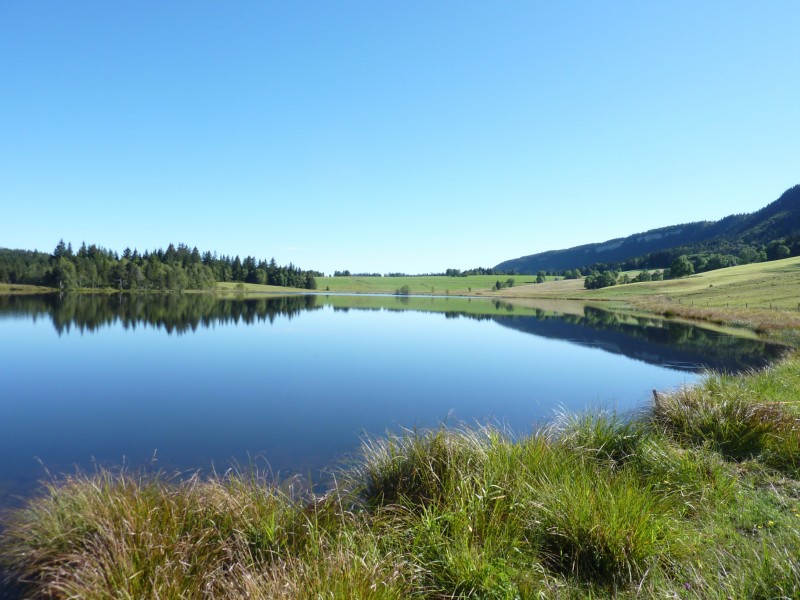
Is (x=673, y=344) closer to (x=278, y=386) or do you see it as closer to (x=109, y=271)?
(x=278, y=386)

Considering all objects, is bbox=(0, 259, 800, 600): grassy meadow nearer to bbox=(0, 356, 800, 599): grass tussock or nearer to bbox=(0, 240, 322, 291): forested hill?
bbox=(0, 356, 800, 599): grass tussock

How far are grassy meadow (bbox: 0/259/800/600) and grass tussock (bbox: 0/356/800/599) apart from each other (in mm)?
24

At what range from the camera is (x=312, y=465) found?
9789 mm

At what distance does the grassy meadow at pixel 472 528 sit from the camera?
159 inches

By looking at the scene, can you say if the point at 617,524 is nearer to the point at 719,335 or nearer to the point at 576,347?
the point at 576,347

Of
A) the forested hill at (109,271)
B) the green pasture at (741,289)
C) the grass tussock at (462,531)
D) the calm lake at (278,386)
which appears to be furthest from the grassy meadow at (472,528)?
the forested hill at (109,271)

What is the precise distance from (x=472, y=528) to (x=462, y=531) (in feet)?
0.40

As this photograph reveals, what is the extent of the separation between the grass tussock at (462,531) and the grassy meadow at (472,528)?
0.02m

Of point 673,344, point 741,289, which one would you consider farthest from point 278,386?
point 741,289

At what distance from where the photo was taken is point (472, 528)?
16.2 feet

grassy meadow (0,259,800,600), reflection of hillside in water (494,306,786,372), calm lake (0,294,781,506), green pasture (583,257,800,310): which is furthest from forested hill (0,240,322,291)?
grassy meadow (0,259,800,600)

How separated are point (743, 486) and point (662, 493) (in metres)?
1.46

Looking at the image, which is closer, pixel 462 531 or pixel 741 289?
pixel 462 531

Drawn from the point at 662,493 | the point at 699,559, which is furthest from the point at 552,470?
the point at 699,559
